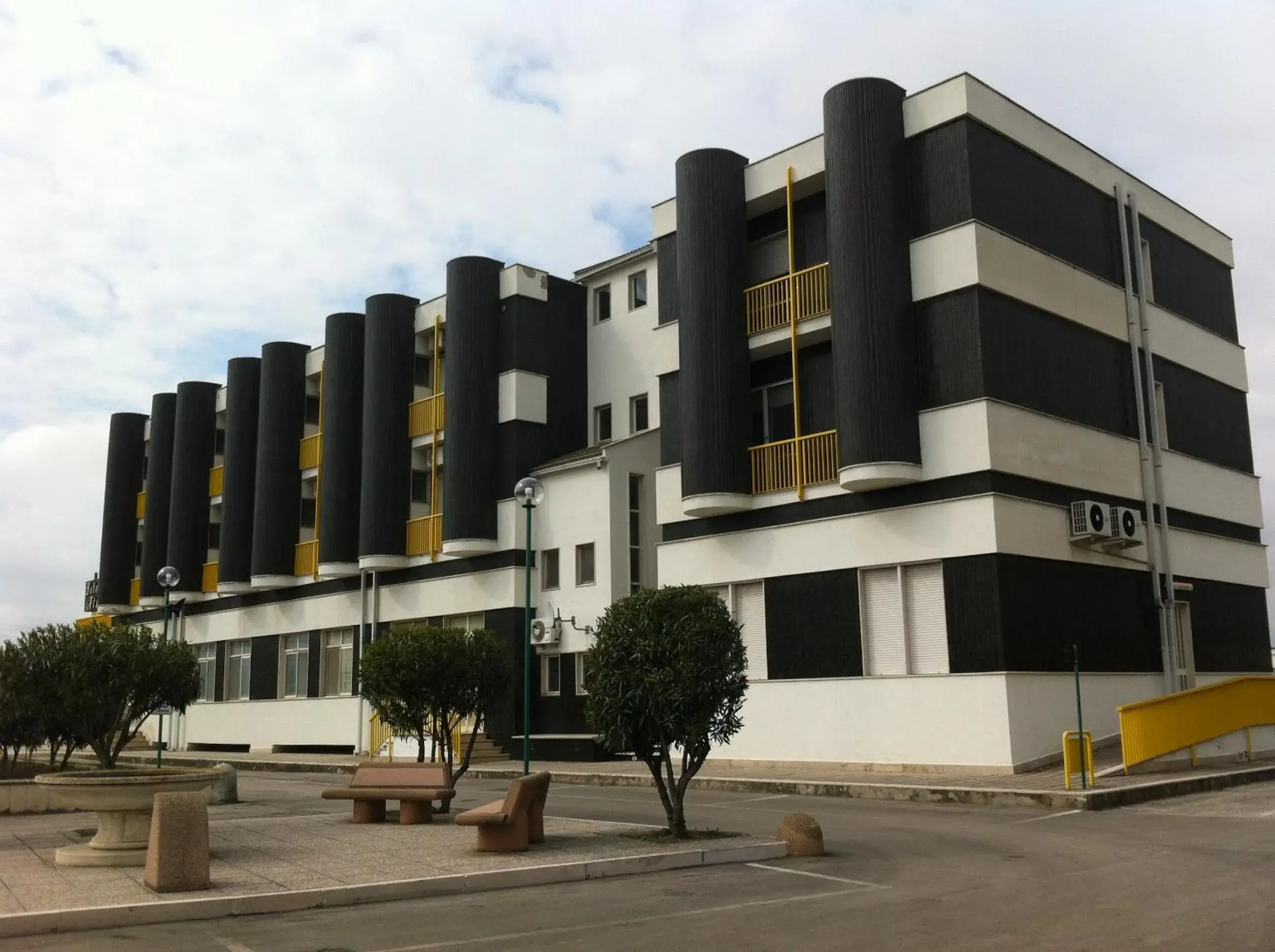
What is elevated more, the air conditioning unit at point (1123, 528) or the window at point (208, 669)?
the air conditioning unit at point (1123, 528)

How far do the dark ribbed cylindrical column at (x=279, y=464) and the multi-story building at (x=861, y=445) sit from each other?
3647 mm

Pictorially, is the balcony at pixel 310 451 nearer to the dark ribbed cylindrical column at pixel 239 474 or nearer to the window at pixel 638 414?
the dark ribbed cylindrical column at pixel 239 474

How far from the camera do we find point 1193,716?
2153cm

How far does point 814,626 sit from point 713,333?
6.98 meters

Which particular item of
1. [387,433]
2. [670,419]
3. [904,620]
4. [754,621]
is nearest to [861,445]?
[904,620]

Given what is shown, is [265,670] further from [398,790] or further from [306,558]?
[398,790]

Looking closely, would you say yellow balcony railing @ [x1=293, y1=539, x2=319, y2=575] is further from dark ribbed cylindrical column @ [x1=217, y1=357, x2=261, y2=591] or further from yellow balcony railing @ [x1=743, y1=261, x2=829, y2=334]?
yellow balcony railing @ [x1=743, y1=261, x2=829, y2=334]

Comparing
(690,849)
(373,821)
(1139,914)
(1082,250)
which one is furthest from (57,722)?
(1082,250)

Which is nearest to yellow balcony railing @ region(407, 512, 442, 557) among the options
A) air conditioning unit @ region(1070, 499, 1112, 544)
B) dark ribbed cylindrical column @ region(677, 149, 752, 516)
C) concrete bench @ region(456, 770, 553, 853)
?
dark ribbed cylindrical column @ region(677, 149, 752, 516)

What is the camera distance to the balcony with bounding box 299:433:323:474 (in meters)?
40.8

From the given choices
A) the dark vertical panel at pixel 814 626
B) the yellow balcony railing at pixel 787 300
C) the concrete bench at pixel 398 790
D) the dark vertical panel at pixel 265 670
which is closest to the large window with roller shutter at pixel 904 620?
the dark vertical panel at pixel 814 626

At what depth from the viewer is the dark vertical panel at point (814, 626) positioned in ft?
79.7

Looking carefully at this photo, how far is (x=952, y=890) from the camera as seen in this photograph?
10711 mm

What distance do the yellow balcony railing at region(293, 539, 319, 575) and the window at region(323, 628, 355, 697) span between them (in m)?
2.33
